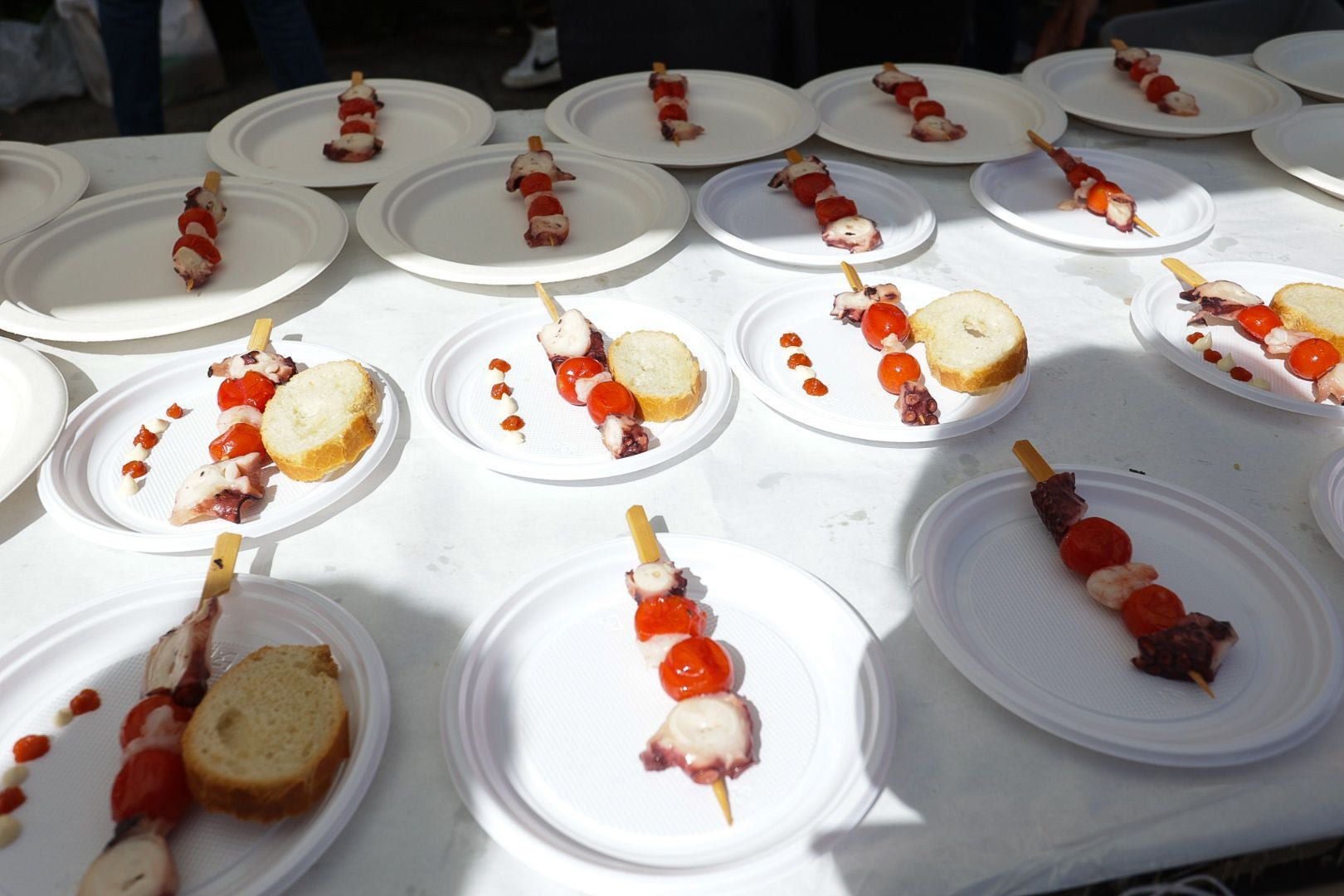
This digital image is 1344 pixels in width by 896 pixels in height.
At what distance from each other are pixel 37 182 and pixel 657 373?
229 centimetres

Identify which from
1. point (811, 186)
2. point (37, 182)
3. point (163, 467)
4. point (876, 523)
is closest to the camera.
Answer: point (876, 523)

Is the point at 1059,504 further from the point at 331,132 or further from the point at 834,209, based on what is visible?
the point at 331,132

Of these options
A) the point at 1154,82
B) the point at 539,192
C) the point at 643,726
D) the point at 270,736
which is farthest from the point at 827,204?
the point at 270,736

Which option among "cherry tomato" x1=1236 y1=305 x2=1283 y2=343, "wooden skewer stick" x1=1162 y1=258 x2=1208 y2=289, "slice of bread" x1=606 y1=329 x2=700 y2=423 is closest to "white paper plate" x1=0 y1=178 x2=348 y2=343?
"slice of bread" x1=606 y1=329 x2=700 y2=423

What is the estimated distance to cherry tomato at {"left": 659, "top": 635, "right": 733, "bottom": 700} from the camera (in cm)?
142

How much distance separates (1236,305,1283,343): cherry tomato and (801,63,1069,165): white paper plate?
98cm


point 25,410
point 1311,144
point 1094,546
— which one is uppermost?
point 25,410

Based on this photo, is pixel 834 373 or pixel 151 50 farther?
pixel 151 50

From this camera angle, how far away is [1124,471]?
185 cm

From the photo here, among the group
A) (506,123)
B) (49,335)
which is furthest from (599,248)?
(49,335)

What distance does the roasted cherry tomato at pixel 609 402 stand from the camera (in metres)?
1.90

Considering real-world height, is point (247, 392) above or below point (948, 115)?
above

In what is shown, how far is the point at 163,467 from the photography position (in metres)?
1.88

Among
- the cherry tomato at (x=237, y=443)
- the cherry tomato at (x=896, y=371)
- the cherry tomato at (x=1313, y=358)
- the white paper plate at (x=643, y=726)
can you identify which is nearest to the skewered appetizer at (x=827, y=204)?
the cherry tomato at (x=896, y=371)
